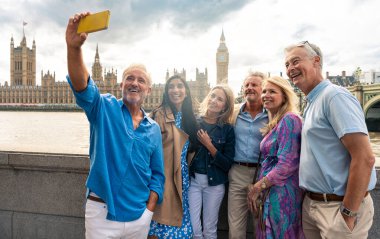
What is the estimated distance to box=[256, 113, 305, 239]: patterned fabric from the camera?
1.78 meters

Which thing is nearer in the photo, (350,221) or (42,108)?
(350,221)

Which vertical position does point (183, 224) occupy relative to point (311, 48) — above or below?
below

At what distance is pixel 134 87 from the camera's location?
5.61 feet

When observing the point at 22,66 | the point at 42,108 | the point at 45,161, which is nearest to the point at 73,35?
the point at 45,161

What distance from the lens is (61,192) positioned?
2.43 meters

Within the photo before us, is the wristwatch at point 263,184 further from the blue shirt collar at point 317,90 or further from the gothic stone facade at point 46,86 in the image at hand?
the gothic stone facade at point 46,86

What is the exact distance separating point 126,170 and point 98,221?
27cm

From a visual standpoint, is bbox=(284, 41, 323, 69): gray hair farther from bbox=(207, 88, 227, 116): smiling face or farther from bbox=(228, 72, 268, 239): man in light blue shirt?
bbox=(207, 88, 227, 116): smiling face

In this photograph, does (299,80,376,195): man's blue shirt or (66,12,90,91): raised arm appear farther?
(299,80,376,195): man's blue shirt

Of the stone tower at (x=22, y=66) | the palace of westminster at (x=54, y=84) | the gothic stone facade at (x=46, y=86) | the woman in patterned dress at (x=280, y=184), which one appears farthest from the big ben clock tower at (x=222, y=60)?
the woman in patterned dress at (x=280, y=184)

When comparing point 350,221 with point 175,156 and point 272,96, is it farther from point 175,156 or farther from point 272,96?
point 175,156

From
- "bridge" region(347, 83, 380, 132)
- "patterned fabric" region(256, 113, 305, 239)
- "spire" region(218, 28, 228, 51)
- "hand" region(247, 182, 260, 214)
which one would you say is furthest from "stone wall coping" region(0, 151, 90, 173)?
"spire" region(218, 28, 228, 51)

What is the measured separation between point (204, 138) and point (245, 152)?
283 mm

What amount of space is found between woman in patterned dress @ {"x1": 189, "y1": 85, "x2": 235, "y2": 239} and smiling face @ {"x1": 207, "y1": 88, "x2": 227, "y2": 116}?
0.32 ft
